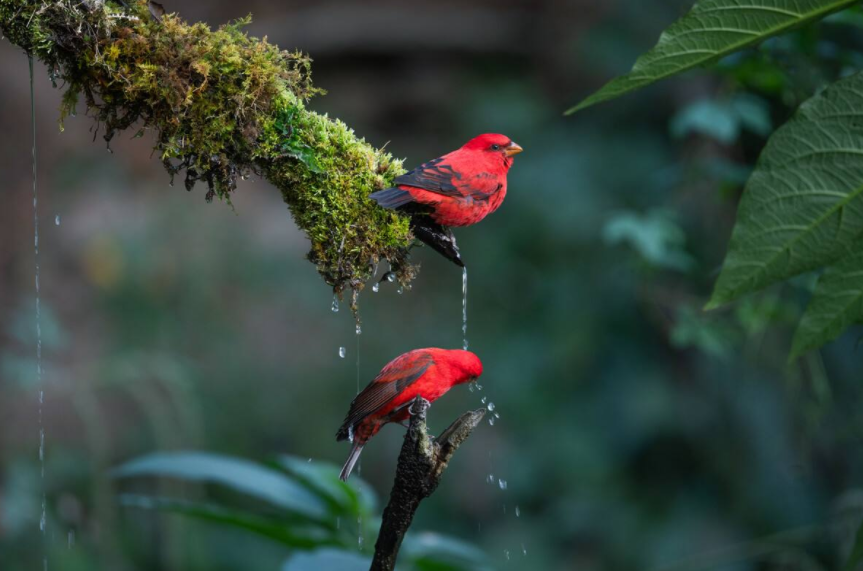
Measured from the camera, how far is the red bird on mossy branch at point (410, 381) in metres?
1.44

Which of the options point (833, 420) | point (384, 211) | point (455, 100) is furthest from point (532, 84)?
point (384, 211)

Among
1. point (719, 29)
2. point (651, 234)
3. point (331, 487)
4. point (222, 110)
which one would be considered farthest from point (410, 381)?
point (651, 234)

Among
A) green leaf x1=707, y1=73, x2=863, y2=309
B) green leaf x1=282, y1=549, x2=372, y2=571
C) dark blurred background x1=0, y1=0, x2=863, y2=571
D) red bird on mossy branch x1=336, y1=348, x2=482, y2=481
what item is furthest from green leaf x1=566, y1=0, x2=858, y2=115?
dark blurred background x1=0, y1=0, x2=863, y2=571

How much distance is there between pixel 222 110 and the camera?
153 cm

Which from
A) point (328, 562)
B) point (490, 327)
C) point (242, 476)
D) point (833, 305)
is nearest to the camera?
point (833, 305)

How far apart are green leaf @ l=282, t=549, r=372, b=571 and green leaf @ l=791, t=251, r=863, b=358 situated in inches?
39.9

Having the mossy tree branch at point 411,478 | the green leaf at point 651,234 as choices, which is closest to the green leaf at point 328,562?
the mossy tree branch at point 411,478

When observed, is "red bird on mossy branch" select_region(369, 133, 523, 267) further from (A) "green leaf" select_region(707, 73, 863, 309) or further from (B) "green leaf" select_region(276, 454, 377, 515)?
(B) "green leaf" select_region(276, 454, 377, 515)

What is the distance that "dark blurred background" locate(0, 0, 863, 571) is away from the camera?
14.3 ft

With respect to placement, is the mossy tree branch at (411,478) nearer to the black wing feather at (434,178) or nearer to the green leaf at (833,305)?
the black wing feather at (434,178)

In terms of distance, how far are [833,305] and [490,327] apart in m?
4.09

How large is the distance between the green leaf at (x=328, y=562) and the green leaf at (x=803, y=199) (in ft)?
3.32

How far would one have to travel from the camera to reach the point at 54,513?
16.5 feet

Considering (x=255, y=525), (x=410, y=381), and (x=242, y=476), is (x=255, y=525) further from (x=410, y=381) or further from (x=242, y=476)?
(x=410, y=381)
